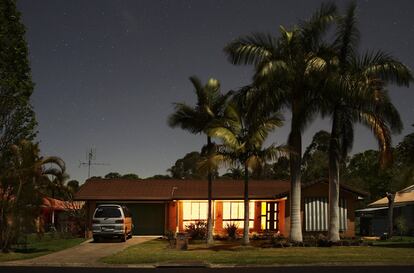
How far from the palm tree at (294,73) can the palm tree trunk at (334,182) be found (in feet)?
4.39

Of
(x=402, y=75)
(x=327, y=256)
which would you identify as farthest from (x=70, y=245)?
(x=402, y=75)

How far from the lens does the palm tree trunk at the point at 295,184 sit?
2484 cm

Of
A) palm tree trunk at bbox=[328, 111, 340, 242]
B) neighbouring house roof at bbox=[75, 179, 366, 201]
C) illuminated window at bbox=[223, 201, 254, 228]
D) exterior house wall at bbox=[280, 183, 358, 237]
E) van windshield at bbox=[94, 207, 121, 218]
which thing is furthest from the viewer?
illuminated window at bbox=[223, 201, 254, 228]

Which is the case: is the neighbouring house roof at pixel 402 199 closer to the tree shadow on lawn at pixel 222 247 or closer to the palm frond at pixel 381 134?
the palm frond at pixel 381 134

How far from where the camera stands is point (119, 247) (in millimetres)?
25219

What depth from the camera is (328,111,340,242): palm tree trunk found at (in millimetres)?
25391

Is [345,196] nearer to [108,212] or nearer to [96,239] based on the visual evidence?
[108,212]

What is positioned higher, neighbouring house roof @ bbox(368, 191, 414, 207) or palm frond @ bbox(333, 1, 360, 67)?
palm frond @ bbox(333, 1, 360, 67)

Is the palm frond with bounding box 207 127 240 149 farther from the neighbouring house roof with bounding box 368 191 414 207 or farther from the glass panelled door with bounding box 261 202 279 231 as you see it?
the neighbouring house roof with bounding box 368 191 414 207

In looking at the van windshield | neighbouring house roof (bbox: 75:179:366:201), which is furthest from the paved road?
neighbouring house roof (bbox: 75:179:366:201)

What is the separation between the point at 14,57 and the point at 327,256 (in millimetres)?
16115

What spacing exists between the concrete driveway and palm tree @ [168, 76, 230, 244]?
4898 mm

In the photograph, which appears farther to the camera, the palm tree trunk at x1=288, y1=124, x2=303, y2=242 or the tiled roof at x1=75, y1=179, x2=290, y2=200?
the tiled roof at x1=75, y1=179, x2=290, y2=200

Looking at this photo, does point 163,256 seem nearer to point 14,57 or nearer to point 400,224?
point 14,57
